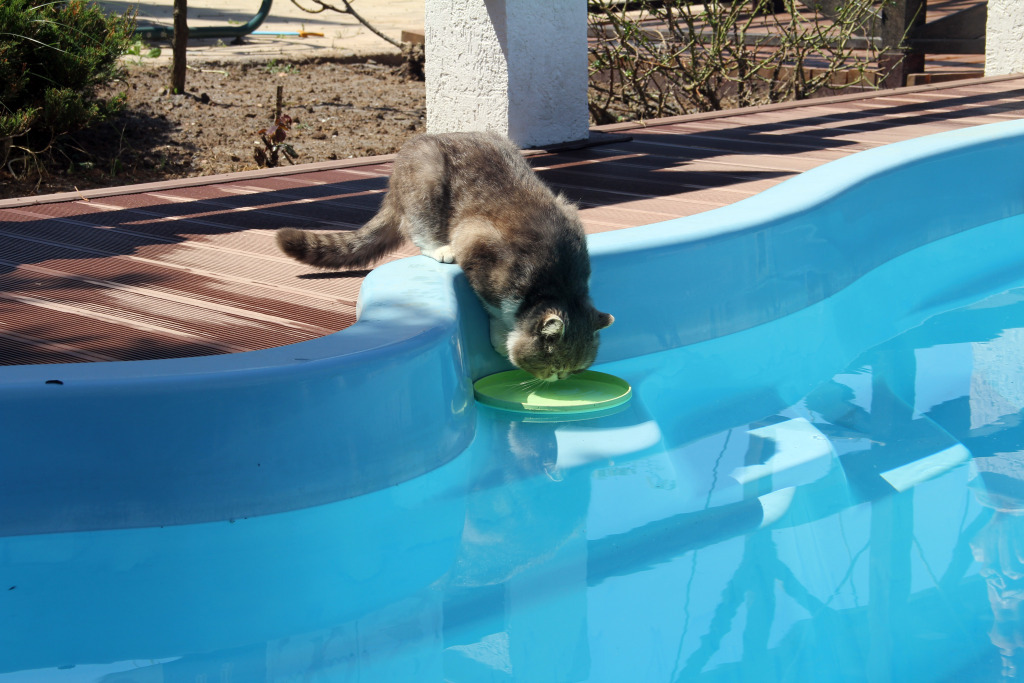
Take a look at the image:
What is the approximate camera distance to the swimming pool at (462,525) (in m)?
2.37

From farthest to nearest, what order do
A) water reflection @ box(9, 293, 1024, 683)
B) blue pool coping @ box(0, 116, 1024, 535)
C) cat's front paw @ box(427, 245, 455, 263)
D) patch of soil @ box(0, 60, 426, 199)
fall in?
1. patch of soil @ box(0, 60, 426, 199)
2. cat's front paw @ box(427, 245, 455, 263)
3. blue pool coping @ box(0, 116, 1024, 535)
4. water reflection @ box(9, 293, 1024, 683)

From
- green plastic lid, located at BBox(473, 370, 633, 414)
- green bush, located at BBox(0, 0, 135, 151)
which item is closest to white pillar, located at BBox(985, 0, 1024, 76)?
green plastic lid, located at BBox(473, 370, 633, 414)

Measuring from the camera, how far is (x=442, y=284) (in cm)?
348

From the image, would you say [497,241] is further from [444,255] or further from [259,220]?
[259,220]

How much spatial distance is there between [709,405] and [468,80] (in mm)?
3070

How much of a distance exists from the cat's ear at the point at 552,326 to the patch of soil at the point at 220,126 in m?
4.58

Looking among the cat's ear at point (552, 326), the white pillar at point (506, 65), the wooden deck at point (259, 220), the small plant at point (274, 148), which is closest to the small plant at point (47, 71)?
the small plant at point (274, 148)

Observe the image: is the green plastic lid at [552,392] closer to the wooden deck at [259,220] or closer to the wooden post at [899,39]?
the wooden deck at [259,220]

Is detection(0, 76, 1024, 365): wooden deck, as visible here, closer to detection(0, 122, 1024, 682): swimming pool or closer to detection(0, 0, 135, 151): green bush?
detection(0, 122, 1024, 682): swimming pool

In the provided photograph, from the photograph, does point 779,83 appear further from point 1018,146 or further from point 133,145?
point 133,145

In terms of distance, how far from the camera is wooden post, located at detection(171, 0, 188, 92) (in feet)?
27.9

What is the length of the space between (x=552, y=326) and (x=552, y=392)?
0.36 m

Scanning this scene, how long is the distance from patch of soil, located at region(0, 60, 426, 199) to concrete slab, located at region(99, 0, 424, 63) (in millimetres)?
950

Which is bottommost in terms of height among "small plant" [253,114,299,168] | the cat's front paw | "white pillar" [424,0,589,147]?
the cat's front paw
